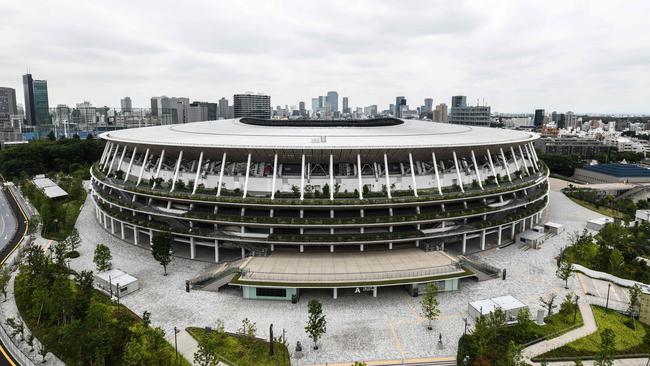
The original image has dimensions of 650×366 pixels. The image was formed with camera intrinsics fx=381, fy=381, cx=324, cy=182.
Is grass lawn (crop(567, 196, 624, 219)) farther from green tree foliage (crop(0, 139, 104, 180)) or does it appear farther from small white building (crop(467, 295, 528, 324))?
green tree foliage (crop(0, 139, 104, 180))

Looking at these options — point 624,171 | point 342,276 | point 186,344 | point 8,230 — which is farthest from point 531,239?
point 8,230

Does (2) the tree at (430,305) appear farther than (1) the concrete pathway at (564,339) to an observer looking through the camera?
Yes

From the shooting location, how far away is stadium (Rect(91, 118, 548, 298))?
49906 millimetres

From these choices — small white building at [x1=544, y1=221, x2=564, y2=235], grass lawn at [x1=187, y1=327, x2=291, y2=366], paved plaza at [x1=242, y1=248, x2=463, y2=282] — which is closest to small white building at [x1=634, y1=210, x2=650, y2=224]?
small white building at [x1=544, y1=221, x2=564, y2=235]

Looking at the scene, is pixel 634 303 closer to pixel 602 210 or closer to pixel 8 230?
pixel 602 210

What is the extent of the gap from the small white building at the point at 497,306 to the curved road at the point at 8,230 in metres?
42.0

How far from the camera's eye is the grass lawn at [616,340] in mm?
34188

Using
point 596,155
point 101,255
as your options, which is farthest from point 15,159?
point 596,155

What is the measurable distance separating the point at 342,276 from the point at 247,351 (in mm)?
→ 13938

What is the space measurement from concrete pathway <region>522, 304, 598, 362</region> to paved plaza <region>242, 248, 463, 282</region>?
1152 cm

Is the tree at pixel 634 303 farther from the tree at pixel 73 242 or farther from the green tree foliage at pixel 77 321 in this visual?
the tree at pixel 73 242

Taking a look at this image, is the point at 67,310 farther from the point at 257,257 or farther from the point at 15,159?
the point at 15,159

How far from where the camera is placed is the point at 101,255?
47.0m

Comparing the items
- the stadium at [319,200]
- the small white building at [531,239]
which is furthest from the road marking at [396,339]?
the small white building at [531,239]
